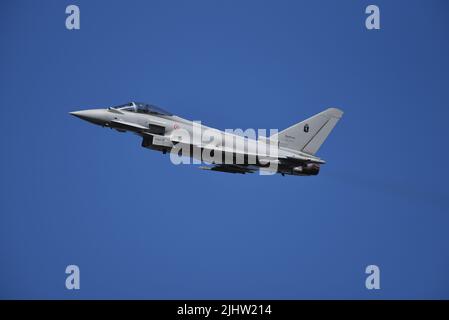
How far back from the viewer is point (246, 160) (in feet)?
91.3

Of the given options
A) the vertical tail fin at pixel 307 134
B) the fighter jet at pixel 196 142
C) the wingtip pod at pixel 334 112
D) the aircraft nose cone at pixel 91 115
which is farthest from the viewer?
the wingtip pod at pixel 334 112

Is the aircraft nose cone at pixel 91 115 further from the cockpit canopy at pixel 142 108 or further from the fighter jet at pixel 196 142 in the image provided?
the cockpit canopy at pixel 142 108

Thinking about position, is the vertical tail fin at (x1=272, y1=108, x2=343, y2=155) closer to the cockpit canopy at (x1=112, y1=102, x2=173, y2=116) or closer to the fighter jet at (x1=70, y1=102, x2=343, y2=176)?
the fighter jet at (x1=70, y1=102, x2=343, y2=176)

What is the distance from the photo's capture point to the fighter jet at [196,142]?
2748 centimetres

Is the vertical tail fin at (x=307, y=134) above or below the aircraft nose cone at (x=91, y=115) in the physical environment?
below

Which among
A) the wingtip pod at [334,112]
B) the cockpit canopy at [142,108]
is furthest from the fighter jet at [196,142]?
the wingtip pod at [334,112]

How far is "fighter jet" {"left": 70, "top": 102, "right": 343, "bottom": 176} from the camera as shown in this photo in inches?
1082

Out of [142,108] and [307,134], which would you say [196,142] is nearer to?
[142,108]

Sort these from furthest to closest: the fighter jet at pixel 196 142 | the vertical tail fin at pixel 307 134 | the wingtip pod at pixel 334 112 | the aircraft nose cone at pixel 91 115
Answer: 1. the wingtip pod at pixel 334 112
2. the vertical tail fin at pixel 307 134
3. the fighter jet at pixel 196 142
4. the aircraft nose cone at pixel 91 115

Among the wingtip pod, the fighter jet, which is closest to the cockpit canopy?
the fighter jet
